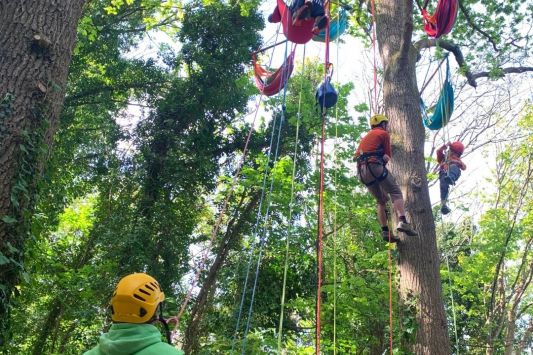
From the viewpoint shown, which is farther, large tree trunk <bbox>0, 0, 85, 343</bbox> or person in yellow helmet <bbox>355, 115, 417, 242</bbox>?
person in yellow helmet <bbox>355, 115, 417, 242</bbox>

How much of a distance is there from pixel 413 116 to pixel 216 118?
636cm

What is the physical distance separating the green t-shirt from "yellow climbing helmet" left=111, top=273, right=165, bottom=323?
3cm

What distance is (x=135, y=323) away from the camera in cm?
157

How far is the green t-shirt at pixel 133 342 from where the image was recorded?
147 centimetres

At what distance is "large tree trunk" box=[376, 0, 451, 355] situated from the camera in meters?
3.60

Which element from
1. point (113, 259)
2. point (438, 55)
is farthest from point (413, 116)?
point (113, 259)

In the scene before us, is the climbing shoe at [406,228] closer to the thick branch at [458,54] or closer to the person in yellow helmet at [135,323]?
the thick branch at [458,54]

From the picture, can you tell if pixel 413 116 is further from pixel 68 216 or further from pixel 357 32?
pixel 68 216

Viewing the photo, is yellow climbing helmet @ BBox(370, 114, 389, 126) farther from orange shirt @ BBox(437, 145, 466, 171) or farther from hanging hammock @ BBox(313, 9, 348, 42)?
hanging hammock @ BBox(313, 9, 348, 42)

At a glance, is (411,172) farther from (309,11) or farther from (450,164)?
(450,164)

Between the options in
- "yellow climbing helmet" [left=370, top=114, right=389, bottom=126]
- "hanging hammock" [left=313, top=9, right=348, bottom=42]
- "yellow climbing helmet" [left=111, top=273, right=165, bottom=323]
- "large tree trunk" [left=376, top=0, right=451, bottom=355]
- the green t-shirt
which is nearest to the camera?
the green t-shirt

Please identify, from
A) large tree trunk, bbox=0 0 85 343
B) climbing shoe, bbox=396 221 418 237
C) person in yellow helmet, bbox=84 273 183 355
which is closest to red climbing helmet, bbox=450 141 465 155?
climbing shoe, bbox=396 221 418 237

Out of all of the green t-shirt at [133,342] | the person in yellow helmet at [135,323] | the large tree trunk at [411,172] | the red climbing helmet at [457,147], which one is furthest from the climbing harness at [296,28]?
the green t-shirt at [133,342]

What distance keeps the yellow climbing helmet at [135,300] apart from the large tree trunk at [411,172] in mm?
2525
